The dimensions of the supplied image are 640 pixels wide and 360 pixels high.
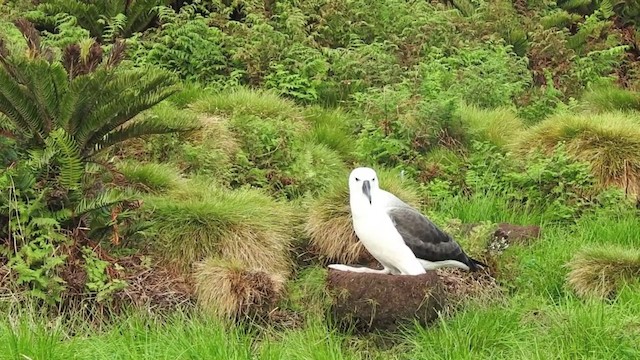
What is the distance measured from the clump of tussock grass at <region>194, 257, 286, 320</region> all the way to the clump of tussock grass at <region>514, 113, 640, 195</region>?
372 centimetres

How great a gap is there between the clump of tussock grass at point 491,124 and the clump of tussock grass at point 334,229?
2.63m

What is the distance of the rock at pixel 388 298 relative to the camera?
6.12 meters

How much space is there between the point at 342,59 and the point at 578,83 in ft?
10.8

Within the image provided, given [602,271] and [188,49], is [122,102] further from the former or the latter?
[188,49]

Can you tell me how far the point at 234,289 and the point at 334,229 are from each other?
127 cm

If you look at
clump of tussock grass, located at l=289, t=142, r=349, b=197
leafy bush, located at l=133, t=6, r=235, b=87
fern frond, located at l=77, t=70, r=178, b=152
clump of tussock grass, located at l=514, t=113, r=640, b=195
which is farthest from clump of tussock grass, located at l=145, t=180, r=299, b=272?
leafy bush, located at l=133, t=6, r=235, b=87

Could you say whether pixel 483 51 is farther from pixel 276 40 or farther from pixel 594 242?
pixel 594 242

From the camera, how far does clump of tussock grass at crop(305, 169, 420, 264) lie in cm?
770

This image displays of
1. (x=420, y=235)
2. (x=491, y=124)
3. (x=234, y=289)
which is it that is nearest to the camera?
(x=420, y=235)

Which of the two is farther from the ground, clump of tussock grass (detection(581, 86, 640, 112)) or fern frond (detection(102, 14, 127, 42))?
fern frond (detection(102, 14, 127, 42))

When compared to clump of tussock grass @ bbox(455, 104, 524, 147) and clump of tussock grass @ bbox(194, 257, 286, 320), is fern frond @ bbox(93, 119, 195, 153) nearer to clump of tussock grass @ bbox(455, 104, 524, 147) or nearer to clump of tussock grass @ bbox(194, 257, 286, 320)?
clump of tussock grass @ bbox(194, 257, 286, 320)

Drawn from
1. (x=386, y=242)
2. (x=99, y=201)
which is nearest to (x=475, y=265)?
(x=386, y=242)

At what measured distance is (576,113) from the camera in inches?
421

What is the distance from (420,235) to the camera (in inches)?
254
